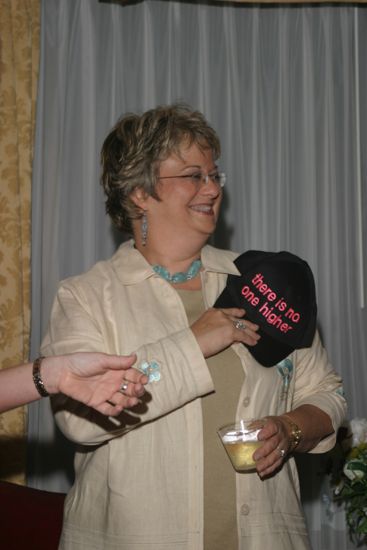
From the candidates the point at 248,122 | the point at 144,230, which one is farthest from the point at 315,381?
the point at 248,122

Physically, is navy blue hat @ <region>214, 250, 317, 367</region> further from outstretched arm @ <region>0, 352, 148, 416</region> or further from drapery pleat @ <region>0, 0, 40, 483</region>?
drapery pleat @ <region>0, 0, 40, 483</region>

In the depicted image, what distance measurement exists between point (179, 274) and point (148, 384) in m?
0.43

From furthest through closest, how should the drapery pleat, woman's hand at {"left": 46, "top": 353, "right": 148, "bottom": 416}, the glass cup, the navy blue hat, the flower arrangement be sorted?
the drapery pleat, the flower arrangement, the navy blue hat, the glass cup, woman's hand at {"left": 46, "top": 353, "right": 148, "bottom": 416}

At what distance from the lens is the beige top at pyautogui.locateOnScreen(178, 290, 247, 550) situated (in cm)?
175

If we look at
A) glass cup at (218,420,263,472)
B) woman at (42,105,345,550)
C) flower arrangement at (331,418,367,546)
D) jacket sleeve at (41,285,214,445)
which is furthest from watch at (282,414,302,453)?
flower arrangement at (331,418,367,546)

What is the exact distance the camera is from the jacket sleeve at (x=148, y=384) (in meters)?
1.70

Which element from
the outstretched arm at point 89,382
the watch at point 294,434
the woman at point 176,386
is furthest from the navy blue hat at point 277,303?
the outstretched arm at point 89,382

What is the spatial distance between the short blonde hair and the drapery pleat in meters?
1.23

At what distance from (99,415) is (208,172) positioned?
767 millimetres

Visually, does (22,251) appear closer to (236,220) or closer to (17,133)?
(17,133)

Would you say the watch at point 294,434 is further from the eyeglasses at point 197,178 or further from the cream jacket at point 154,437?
the eyeglasses at point 197,178

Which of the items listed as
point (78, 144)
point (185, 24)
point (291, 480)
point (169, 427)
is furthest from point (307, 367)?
point (185, 24)

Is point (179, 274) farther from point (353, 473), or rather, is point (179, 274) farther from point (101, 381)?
point (353, 473)

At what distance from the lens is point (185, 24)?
355cm
